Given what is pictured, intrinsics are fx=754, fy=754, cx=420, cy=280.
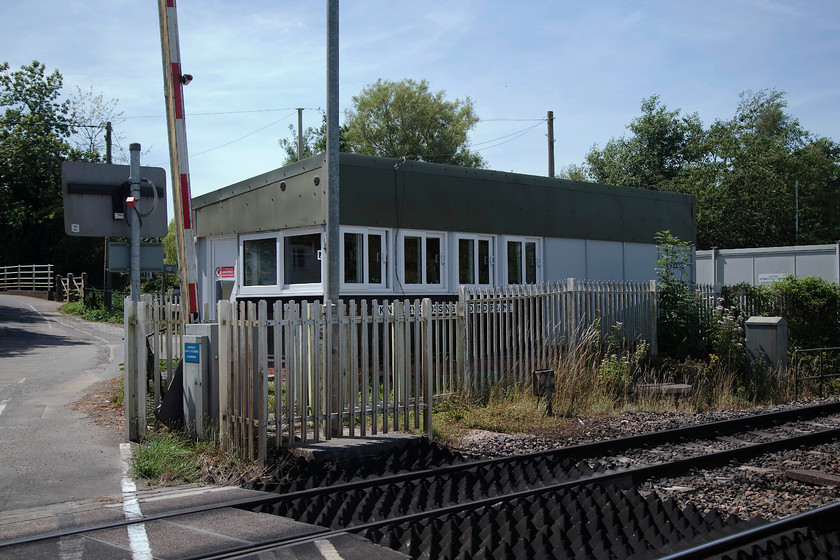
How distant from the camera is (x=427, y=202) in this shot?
1313 centimetres

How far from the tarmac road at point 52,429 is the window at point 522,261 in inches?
308

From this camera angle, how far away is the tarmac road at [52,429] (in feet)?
21.8

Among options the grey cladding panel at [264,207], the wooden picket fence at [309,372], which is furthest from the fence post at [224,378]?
the grey cladding panel at [264,207]

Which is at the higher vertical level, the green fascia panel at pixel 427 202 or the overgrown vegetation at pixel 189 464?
the green fascia panel at pixel 427 202

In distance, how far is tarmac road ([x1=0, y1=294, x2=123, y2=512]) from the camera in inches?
262

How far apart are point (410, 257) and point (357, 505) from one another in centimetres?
731

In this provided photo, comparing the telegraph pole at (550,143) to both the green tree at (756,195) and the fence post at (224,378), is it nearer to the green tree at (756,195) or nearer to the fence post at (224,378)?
the green tree at (756,195)

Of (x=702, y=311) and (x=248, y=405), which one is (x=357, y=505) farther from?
(x=702, y=311)

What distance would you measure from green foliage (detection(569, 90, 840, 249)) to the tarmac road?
87.3 ft

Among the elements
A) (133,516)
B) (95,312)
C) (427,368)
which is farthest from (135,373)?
(95,312)

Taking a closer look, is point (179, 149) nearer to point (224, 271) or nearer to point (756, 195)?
point (224, 271)

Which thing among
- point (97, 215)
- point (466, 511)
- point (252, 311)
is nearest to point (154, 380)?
point (97, 215)

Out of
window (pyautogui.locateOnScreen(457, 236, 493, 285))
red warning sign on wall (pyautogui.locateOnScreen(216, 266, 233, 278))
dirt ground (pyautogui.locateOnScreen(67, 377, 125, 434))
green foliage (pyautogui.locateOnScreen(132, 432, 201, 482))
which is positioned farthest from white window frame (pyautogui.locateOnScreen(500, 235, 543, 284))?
green foliage (pyautogui.locateOnScreen(132, 432, 201, 482))

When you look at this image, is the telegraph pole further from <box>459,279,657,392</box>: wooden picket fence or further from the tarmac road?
the tarmac road
